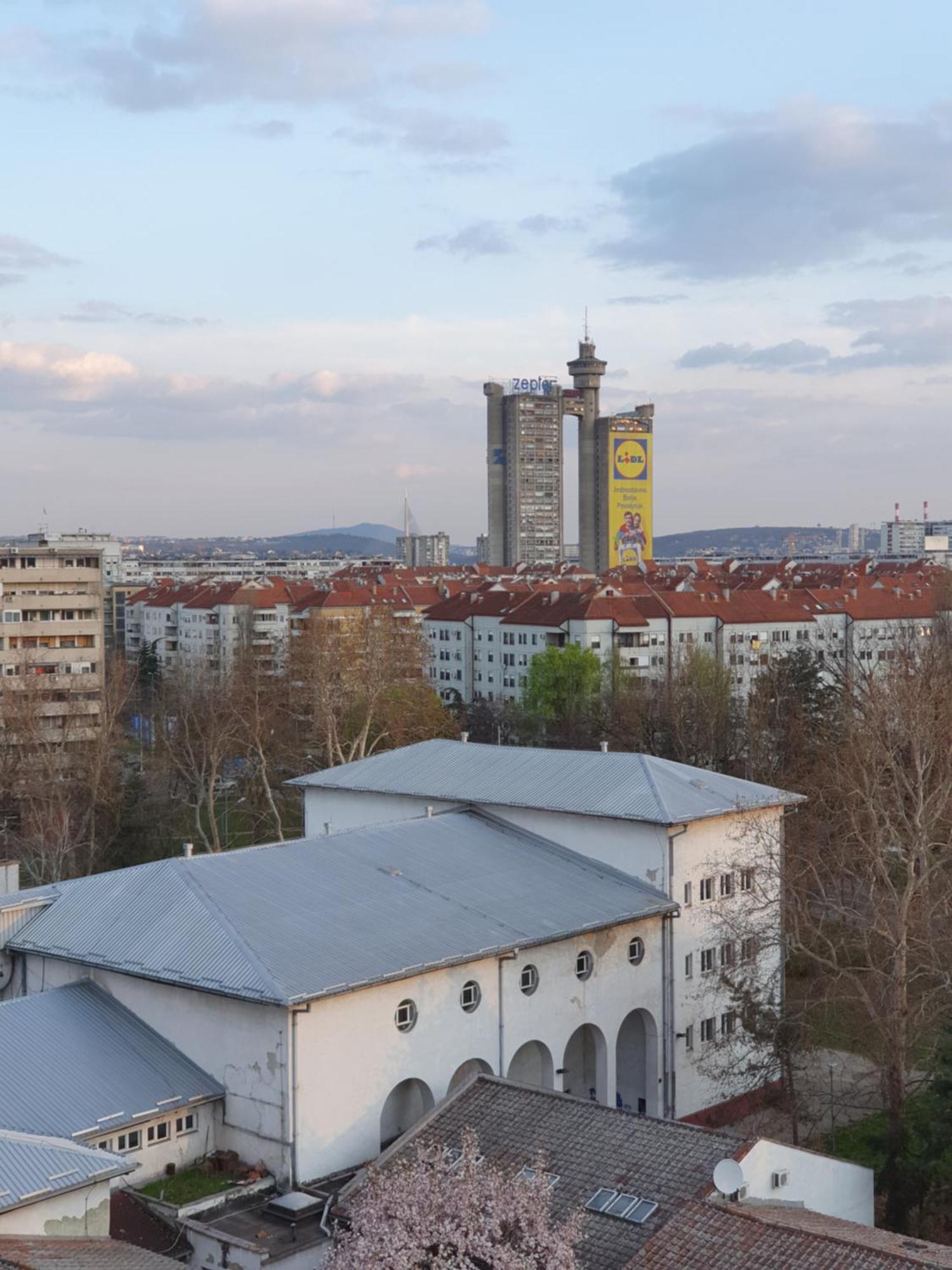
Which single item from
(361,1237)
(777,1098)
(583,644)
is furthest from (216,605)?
(361,1237)

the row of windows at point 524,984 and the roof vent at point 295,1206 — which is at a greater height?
the row of windows at point 524,984

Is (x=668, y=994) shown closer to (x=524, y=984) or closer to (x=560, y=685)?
(x=524, y=984)

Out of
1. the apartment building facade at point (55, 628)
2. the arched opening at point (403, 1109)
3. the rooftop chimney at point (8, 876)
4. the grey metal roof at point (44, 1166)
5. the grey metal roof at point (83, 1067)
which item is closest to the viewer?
the grey metal roof at point (44, 1166)

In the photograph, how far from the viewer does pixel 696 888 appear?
3028 centimetres

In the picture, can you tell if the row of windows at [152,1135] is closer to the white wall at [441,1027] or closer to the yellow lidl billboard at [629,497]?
the white wall at [441,1027]

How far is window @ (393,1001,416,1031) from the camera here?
2389 cm

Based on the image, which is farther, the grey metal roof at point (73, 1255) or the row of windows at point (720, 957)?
the row of windows at point (720, 957)

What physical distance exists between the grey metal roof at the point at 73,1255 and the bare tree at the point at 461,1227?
7.52ft

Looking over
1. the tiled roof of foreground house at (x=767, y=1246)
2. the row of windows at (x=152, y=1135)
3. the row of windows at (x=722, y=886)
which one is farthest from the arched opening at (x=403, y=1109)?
the row of windows at (x=722, y=886)

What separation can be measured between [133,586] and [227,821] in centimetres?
10548

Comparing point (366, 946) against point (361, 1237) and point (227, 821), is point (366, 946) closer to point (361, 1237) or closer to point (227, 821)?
point (361, 1237)

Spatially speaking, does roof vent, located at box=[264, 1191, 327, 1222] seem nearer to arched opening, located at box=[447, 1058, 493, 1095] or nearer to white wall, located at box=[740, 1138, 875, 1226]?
arched opening, located at box=[447, 1058, 493, 1095]

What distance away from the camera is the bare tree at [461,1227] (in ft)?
51.8

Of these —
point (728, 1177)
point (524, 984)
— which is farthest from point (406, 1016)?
point (728, 1177)
